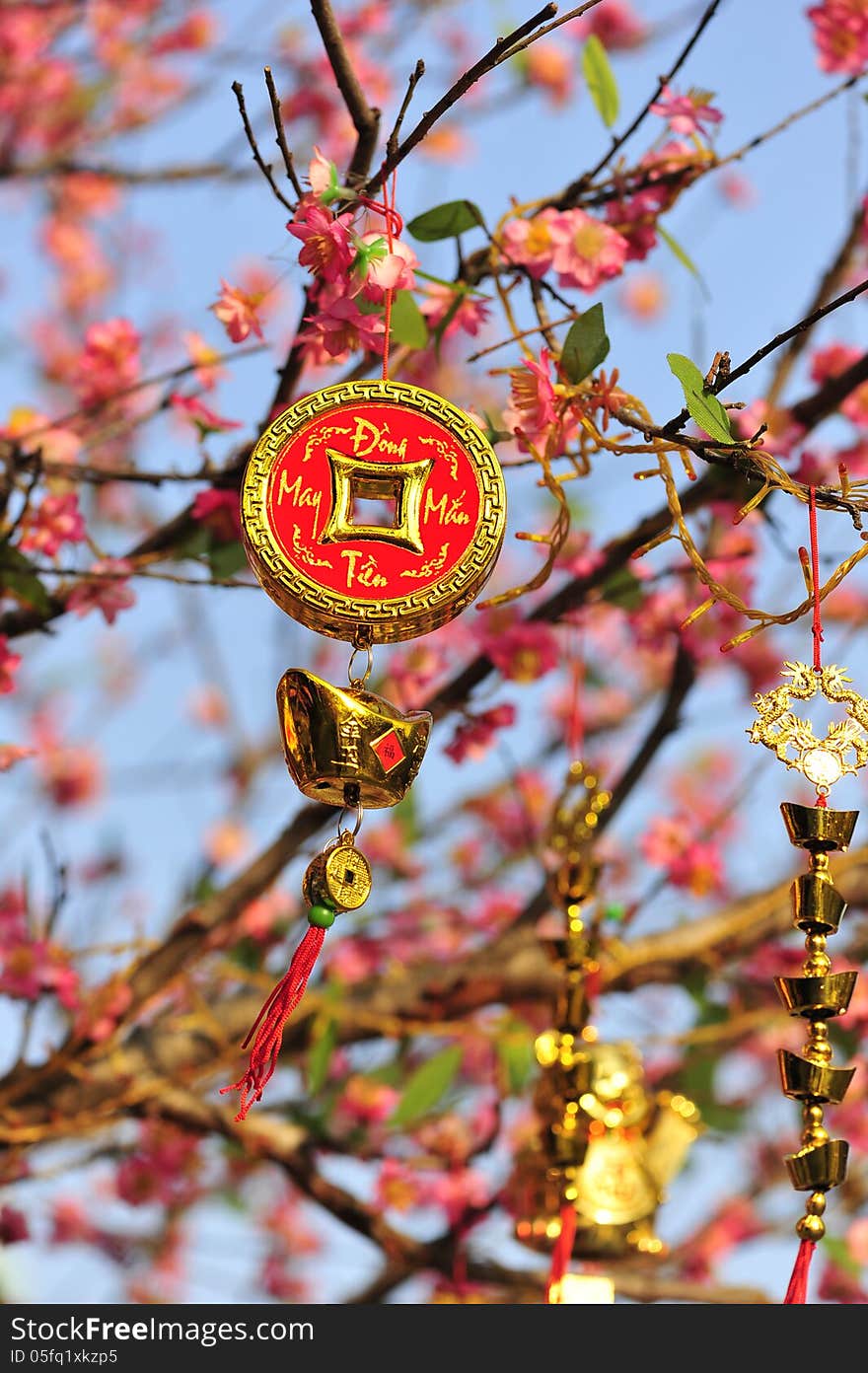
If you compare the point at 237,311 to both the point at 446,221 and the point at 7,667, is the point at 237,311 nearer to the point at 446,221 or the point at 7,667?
the point at 446,221

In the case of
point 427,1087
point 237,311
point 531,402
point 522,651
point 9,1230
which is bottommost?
point 9,1230

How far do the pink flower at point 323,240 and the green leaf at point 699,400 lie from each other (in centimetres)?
36

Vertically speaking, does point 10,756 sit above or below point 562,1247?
above

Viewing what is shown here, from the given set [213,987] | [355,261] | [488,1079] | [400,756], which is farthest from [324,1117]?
[355,261]

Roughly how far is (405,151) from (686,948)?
4.80 ft

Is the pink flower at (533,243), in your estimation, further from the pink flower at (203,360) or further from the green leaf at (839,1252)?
the green leaf at (839,1252)

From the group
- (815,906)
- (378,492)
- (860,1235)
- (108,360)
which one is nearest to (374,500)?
(378,492)

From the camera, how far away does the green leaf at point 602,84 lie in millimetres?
1790

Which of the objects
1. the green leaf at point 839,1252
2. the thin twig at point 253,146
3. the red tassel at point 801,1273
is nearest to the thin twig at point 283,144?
the thin twig at point 253,146

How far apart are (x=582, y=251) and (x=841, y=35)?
68cm

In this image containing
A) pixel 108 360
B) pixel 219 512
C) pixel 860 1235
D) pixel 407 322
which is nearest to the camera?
pixel 407 322

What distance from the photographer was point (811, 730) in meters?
1.24

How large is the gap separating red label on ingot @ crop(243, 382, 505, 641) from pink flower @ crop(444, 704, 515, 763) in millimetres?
779
